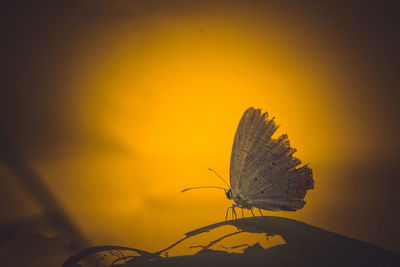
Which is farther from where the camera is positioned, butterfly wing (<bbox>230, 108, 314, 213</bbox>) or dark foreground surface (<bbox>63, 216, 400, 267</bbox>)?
butterfly wing (<bbox>230, 108, 314, 213</bbox>)

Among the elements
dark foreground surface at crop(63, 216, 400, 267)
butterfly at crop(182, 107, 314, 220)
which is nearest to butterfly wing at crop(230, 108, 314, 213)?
butterfly at crop(182, 107, 314, 220)

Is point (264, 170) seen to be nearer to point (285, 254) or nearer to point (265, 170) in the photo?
point (265, 170)

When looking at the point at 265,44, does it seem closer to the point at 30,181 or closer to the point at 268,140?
the point at 268,140

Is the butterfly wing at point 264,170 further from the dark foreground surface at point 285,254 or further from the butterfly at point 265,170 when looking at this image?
the dark foreground surface at point 285,254

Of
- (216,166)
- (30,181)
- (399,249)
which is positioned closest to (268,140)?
(216,166)

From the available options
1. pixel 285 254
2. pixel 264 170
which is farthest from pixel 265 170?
pixel 285 254

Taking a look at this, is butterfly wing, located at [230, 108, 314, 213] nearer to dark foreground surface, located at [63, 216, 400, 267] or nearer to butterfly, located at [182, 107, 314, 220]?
butterfly, located at [182, 107, 314, 220]

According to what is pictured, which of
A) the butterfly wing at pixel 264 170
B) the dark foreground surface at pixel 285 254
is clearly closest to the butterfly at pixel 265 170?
the butterfly wing at pixel 264 170

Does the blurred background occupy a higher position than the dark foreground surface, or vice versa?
the blurred background
